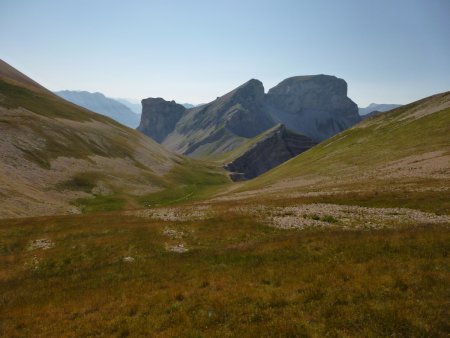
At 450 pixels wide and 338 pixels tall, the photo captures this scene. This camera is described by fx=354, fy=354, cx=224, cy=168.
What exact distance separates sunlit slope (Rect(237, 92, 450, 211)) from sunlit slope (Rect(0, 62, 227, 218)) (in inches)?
1446

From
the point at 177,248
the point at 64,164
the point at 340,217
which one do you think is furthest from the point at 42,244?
the point at 64,164

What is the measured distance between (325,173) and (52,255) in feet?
200

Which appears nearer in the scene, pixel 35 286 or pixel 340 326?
pixel 340 326

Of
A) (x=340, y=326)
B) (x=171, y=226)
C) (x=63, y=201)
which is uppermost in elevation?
(x=340, y=326)

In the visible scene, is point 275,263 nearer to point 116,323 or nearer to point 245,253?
point 245,253

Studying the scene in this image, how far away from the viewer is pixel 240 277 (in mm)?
20188

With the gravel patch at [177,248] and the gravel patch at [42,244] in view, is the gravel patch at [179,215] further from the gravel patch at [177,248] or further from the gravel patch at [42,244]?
the gravel patch at [42,244]

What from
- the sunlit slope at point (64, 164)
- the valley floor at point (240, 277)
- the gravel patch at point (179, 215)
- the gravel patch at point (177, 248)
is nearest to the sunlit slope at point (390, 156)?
the valley floor at point (240, 277)

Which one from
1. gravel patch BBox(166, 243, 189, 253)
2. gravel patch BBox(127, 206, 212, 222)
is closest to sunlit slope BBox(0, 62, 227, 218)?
gravel patch BBox(127, 206, 212, 222)

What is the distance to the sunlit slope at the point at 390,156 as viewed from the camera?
52088mm

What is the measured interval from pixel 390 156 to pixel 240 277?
66335 mm

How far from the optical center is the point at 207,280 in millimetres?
20234

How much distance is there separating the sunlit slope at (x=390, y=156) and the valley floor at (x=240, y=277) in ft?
64.3

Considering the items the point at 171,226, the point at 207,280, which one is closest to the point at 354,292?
the point at 207,280
